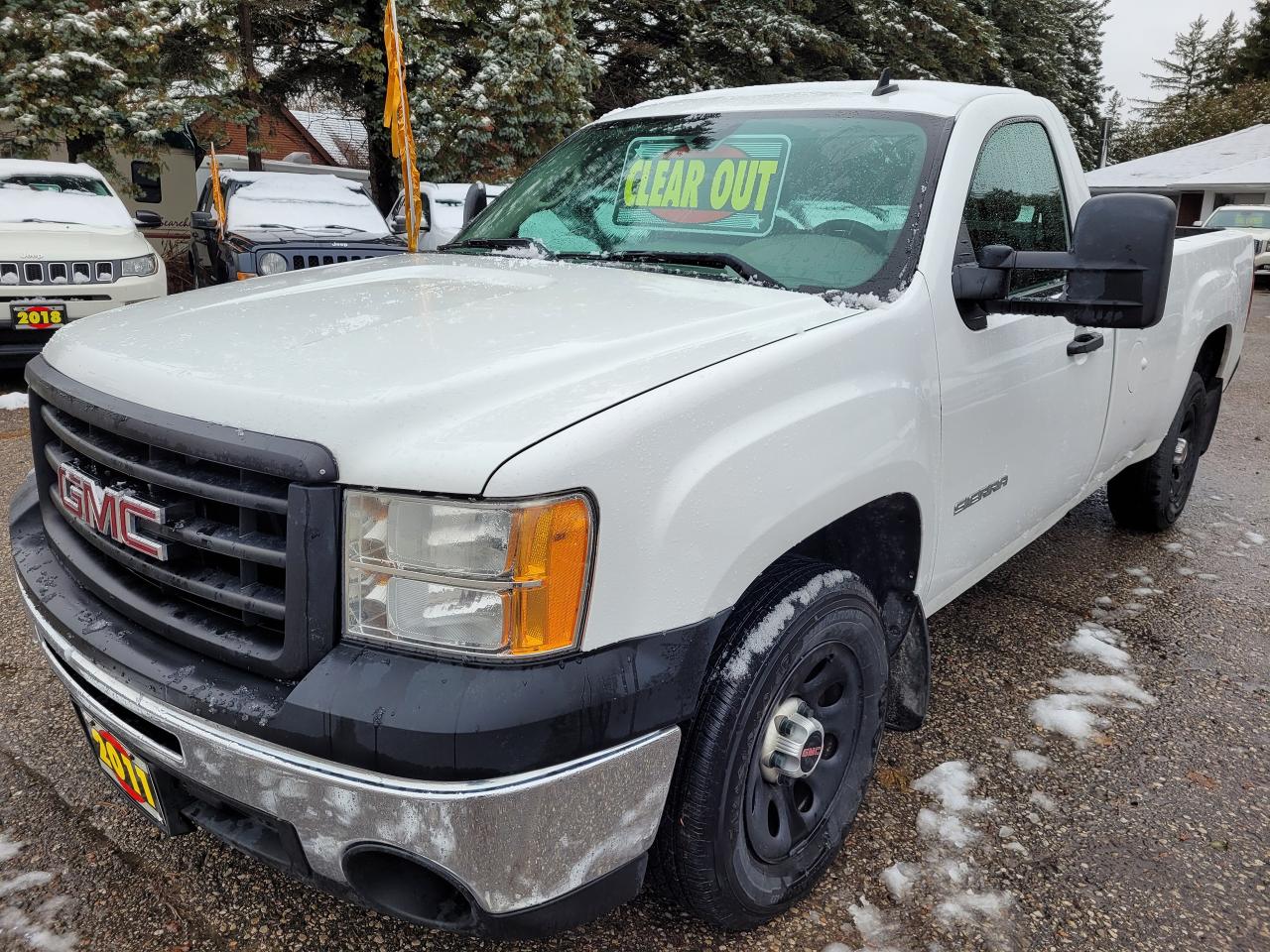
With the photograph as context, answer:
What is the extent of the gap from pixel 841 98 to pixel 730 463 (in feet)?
5.27

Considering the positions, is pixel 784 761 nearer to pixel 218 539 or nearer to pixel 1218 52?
pixel 218 539

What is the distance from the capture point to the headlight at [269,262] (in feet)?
28.0

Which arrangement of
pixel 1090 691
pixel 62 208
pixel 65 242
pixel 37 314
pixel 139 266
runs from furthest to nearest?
pixel 62 208
pixel 139 266
pixel 65 242
pixel 37 314
pixel 1090 691

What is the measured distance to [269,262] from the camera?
8.55 metres

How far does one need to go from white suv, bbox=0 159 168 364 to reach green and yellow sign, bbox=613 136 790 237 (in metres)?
5.69

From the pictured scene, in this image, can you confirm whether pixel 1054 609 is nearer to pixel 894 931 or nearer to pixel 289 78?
pixel 894 931

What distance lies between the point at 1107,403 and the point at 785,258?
1497 mm

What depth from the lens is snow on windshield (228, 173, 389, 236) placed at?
991 cm

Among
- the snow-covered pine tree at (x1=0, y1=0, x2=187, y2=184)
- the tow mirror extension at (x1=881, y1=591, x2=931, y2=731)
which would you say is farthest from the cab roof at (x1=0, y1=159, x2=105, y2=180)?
the tow mirror extension at (x1=881, y1=591, x2=931, y2=731)

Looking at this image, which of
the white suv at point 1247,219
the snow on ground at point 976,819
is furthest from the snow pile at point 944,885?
the white suv at point 1247,219

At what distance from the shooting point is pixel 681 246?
266cm

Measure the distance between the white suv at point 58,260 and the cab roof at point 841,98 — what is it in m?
5.55

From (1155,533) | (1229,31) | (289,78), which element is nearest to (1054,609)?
(1155,533)

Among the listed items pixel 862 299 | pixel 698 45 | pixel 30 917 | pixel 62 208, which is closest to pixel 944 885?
pixel 862 299
